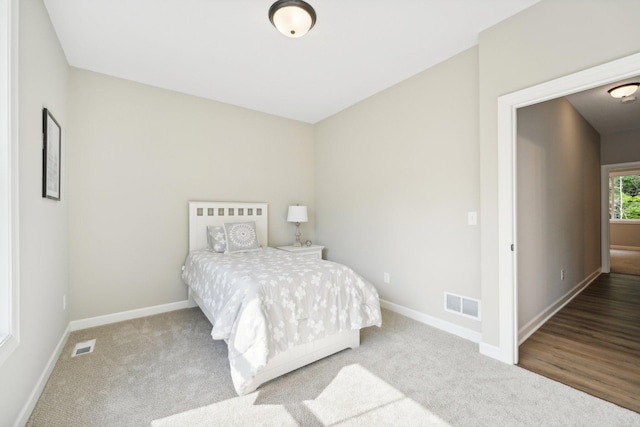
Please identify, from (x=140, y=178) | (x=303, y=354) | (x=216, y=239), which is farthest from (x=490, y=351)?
(x=140, y=178)

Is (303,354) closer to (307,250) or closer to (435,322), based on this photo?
(435,322)

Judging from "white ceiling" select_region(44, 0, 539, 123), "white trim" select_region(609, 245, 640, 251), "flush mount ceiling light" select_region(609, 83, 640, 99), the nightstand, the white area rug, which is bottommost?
the white area rug

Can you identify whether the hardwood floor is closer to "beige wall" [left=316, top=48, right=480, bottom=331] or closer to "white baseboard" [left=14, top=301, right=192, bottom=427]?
"beige wall" [left=316, top=48, right=480, bottom=331]

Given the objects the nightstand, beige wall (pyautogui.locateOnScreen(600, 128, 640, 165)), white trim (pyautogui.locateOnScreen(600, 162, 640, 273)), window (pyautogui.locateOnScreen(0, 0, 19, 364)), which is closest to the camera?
window (pyautogui.locateOnScreen(0, 0, 19, 364))

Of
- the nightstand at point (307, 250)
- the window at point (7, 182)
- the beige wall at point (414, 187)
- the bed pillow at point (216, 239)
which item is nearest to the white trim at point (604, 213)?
the beige wall at point (414, 187)

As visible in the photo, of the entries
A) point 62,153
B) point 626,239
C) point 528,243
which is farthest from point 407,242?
point 626,239

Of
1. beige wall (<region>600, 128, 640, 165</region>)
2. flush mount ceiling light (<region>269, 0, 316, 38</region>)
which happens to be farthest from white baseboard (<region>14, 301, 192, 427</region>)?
beige wall (<region>600, 128, 640, 165</region>)

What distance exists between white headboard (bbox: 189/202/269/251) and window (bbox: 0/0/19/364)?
2.05m

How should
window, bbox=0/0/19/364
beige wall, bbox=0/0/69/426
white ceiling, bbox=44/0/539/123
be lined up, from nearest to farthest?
window, bbox=0/0/19/364 → beige wall, bbox=0/0/69/426 → white ceiling, bbox=44/0/539/123

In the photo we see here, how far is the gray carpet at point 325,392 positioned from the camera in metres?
1.60

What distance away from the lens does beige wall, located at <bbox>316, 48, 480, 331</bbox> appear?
8.64 ft

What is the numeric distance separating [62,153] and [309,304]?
8.50 feet

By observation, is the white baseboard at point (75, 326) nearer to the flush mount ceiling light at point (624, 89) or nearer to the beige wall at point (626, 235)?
the flush mount ceiling light at point (624, 89)

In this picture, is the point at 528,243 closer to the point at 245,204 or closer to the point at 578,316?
the point at 578,316
